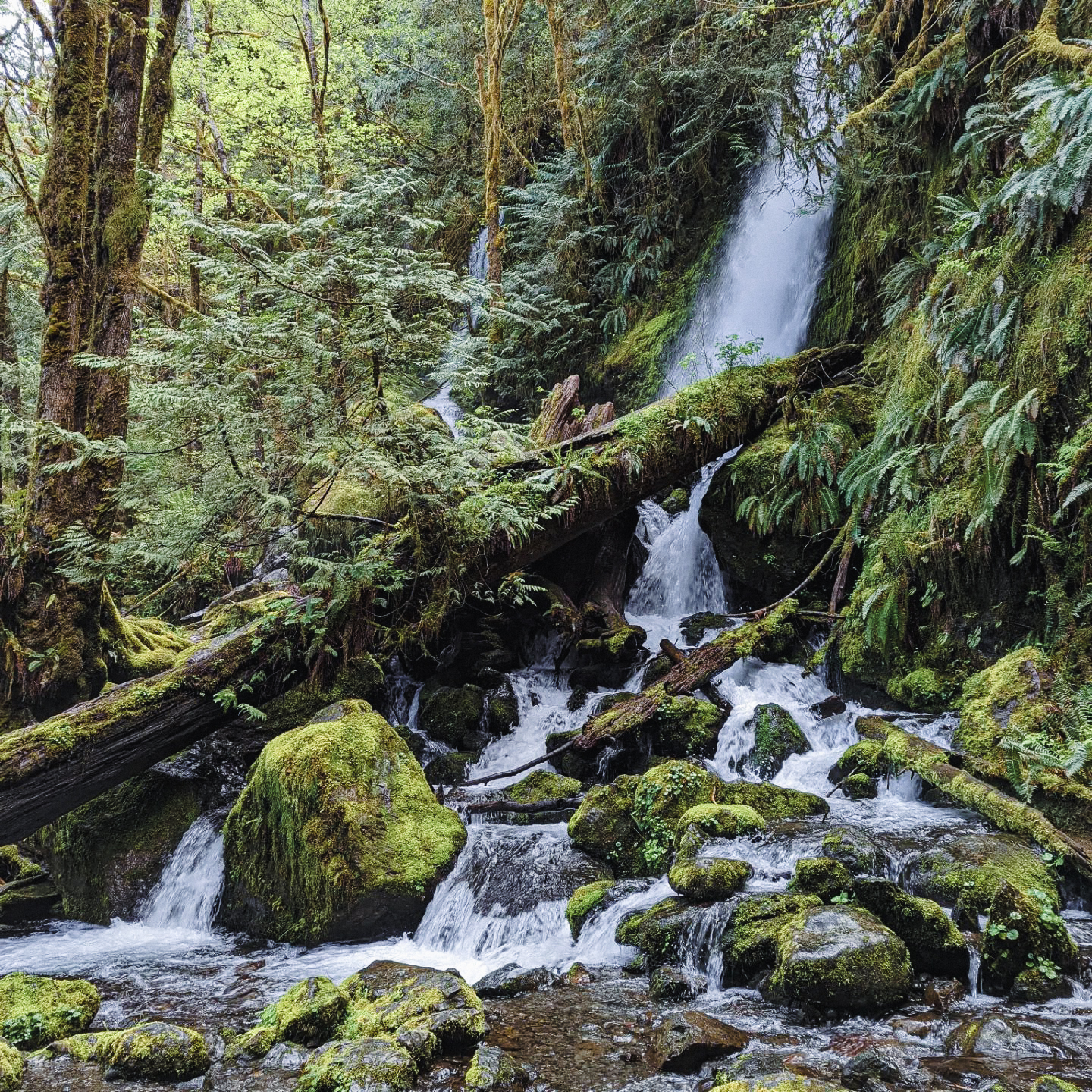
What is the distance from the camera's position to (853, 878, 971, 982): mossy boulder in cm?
421

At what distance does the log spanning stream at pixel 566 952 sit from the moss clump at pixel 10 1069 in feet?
0.29

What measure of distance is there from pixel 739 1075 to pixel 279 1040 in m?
2.32

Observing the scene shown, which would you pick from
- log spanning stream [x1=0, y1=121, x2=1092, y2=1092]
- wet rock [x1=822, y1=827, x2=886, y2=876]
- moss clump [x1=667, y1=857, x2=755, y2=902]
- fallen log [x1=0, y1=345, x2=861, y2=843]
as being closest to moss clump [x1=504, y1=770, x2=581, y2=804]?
log spanning stream [x1=0, y1=121, x2=1092, y2=1092]

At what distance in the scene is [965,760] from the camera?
6109mm

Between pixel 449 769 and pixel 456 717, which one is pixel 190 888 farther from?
pixel 456 717

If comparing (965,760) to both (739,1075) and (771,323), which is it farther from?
(771,323)

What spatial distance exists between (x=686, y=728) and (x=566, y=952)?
292 cm

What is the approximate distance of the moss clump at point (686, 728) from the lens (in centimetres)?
766

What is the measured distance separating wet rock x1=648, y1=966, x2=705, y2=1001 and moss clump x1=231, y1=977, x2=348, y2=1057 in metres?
1.72

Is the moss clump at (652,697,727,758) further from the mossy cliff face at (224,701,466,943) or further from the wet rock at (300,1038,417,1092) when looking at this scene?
the wet rock at (300,1038,417,1092)

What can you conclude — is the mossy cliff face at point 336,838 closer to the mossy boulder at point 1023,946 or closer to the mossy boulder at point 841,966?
the mossy boulder at point 841,966

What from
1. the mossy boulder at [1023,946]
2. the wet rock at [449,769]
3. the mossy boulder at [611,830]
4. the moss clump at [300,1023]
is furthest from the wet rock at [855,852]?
the wet rock at [449,769]

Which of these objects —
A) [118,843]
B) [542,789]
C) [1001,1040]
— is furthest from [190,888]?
[1001,1040]

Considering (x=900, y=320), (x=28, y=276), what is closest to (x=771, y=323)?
(x=900, y=320)
